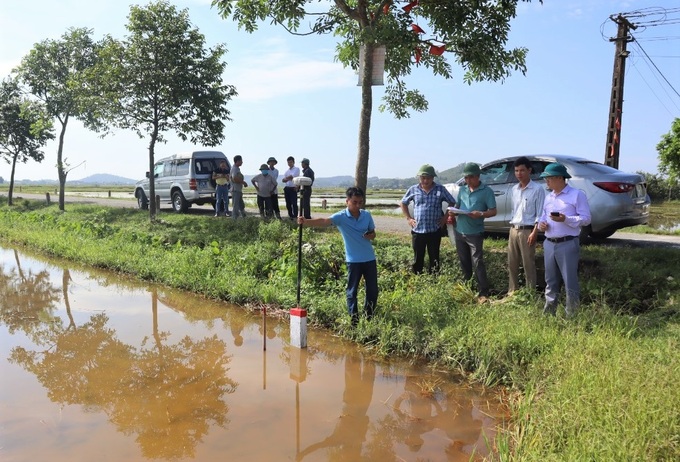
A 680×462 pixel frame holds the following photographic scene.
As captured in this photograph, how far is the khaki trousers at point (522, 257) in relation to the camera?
5938 mm

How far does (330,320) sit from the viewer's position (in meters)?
6.62

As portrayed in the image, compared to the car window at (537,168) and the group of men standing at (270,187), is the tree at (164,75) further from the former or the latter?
the car window at (537,168)

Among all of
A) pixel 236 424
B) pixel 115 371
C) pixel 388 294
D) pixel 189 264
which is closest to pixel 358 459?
pixel 236 424

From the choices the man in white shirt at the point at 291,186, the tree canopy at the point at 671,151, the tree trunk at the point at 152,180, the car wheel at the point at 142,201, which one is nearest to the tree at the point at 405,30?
the man in white shirt at the point at 291,186

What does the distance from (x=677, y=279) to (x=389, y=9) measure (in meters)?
5.57

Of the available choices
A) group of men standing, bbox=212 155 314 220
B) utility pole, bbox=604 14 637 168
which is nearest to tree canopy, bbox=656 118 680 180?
utility pole, bbox=604 14 637 168

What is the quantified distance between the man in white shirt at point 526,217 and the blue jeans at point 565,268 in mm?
328

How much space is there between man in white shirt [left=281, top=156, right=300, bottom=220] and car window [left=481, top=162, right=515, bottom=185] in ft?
15.1

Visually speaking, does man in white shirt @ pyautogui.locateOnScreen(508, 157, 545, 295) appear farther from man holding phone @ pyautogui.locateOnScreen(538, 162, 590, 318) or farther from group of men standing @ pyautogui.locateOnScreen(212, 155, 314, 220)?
group of men standing @ pyautogui.locateOnScreen(212, 155, 314, 220)

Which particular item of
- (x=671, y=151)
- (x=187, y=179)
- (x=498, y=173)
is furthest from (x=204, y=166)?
(x=671, y=151)

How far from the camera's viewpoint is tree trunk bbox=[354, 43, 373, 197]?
8.13 meters

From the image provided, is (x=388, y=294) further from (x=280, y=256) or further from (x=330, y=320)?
(x=280, y=256)

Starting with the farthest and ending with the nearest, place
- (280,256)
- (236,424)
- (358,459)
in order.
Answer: (280,256)
(236,424)
(358,459)

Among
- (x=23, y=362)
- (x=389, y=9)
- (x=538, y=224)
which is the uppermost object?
(x=389, y=9)
